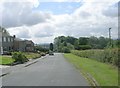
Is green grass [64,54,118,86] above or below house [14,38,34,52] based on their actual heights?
below

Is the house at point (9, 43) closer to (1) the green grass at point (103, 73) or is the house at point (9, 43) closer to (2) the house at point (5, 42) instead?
(2) the house at point (5, 42)

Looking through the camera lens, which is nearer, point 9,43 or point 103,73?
point 103,73

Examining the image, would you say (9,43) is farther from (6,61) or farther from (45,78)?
(45,78)

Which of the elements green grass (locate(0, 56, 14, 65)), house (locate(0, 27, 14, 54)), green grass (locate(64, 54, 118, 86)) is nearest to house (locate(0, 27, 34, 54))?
house (locate(0, 27, 14, 54))

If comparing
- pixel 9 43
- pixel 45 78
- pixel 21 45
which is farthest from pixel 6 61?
pixel 21 45

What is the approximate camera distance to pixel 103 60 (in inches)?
1629

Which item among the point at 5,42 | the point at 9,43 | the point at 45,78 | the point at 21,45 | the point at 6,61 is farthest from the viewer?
the point at 21,45

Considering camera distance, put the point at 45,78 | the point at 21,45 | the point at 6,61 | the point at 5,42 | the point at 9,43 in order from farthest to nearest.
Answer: the point at 21,45
the point at 9,43
the point at 5,42
the point at 6,61
the point at 45,78

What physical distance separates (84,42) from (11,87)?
544 feet

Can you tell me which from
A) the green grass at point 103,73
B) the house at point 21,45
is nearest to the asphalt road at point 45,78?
the green grass at point 103,73

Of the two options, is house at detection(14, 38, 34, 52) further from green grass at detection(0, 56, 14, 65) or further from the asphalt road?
the asphalt road

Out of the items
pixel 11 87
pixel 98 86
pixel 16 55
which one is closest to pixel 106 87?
pixel 98 86

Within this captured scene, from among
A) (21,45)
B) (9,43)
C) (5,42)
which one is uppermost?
(5,42)

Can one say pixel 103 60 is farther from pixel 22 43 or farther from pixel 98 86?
pixel 22 43
